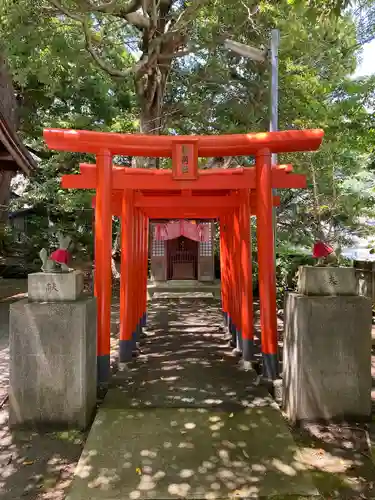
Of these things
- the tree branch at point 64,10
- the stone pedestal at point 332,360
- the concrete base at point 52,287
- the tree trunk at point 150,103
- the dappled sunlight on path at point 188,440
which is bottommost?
the dappled sunlight on path at point 188,440

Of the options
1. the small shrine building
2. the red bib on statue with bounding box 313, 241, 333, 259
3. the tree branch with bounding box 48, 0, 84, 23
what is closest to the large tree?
the tree branch with bounding box 48, 0, 84, 23

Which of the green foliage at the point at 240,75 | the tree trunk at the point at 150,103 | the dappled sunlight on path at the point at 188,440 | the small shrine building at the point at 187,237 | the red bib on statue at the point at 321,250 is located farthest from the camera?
the small shrine building at the point at 187,237

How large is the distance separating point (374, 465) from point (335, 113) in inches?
338

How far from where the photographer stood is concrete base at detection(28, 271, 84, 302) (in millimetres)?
4125

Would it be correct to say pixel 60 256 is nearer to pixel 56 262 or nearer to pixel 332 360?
pixel 56 262

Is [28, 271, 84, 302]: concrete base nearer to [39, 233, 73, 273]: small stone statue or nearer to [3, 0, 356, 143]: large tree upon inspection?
[39, 233, 73, 273]: small stone statue

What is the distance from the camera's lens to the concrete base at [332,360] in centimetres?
402

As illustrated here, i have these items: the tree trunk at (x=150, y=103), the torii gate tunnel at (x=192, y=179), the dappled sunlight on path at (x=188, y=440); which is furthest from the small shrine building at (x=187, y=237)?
the dappled sunlight on path at (x=188, y=440)

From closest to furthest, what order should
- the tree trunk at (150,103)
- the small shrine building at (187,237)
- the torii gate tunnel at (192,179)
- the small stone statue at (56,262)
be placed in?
the small stone statue at (56,262) < the torii gate tunnel at (192,179) < the tree trunk at (150,103) < the small shrine building at (187,237)

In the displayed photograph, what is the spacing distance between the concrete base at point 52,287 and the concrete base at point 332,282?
2558mm

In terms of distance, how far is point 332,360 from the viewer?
4023mm

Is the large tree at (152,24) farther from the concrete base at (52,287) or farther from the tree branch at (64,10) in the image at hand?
the concrete base at (52,287)

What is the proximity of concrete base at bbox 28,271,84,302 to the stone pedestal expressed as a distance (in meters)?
2.41

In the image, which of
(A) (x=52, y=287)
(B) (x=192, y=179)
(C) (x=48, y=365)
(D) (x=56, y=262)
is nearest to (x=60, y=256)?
(D) (x=56, y=262)
